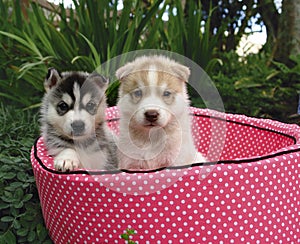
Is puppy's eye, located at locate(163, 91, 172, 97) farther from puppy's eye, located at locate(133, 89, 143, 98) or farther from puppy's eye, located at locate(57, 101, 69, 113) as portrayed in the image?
puppy's eye, located at locate(57, 101, 69, 113)

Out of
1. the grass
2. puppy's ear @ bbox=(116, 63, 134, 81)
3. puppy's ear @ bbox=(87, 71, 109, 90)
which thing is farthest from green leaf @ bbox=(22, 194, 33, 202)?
puppy's ear @ bbox=(116, 63, 134, 81)

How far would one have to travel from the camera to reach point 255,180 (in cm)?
185

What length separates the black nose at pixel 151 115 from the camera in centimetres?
179

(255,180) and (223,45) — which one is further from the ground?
(255,180)

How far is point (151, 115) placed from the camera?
5.90ft

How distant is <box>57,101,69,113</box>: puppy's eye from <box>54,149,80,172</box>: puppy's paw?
184mm

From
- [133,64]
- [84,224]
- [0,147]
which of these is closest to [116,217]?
[84,224]

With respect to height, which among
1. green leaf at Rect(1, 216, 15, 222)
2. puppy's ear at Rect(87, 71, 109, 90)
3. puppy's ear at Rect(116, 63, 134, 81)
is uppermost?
puppy's ear at Rect(116, 63, 134, 81)

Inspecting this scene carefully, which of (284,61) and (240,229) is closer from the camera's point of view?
(240,229)

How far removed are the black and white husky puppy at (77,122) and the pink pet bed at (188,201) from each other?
0.17m

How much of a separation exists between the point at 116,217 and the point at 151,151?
37 centimetres

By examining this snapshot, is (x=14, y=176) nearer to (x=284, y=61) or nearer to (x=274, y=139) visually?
(x=274, y=139)

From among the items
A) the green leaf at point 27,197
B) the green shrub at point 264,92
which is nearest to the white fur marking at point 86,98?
the green leaf at point 27,197

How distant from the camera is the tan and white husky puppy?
73.4 inches
